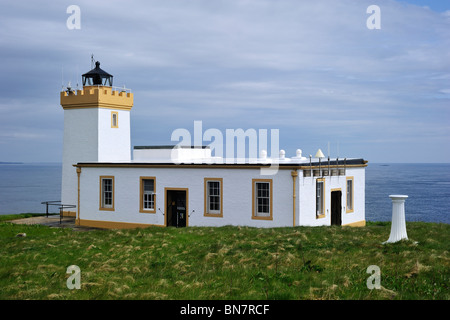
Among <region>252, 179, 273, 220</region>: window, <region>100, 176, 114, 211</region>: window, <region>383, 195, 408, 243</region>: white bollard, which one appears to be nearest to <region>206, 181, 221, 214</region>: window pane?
<region>252, 179, 273, 220</region>: window

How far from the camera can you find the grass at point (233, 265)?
35.3ft

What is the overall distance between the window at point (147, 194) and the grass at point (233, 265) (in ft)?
23.6

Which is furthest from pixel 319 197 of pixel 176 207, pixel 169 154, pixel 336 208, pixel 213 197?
pixel 169 154

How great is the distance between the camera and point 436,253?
13.2 m

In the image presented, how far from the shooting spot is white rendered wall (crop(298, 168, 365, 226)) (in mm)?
23453

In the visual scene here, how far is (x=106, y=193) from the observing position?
28.8 m

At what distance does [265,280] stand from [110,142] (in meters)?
23.0

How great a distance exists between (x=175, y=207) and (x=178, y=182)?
1.46m

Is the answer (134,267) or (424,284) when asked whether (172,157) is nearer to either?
(134,267)

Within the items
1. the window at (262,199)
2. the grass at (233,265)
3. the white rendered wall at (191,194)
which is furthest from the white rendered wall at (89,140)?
the grass at (233,265)

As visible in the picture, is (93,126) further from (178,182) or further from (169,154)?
(178,182)
